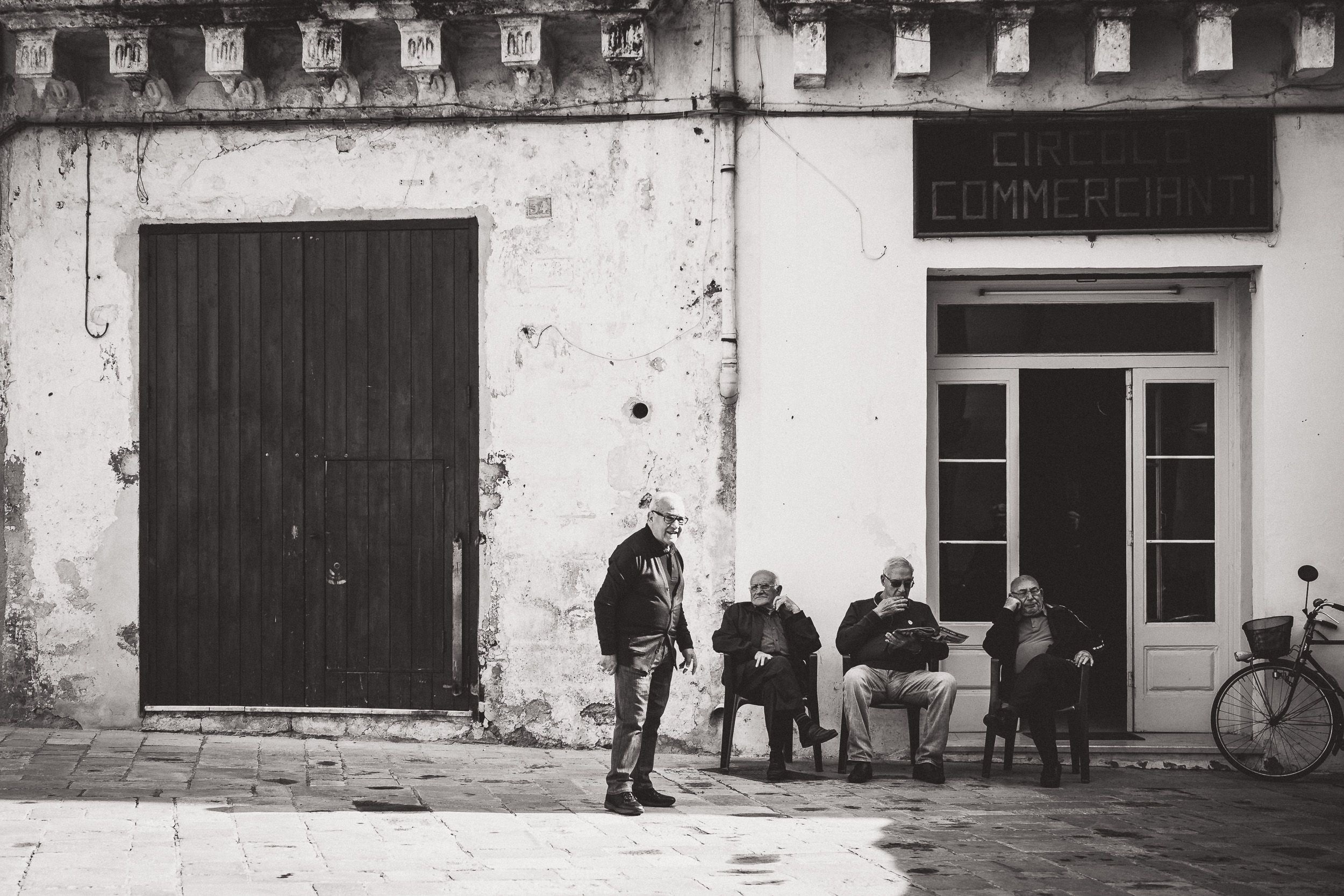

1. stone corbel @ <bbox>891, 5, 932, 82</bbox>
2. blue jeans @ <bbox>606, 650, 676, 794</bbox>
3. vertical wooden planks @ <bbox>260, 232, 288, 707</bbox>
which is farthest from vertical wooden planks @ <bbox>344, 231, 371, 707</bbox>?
stone corbel @ <bbox>891, 5, 932, 82</bbox>

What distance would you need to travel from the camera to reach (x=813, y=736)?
309 inches

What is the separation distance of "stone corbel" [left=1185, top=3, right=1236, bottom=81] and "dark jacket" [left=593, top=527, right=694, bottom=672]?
4.80 m

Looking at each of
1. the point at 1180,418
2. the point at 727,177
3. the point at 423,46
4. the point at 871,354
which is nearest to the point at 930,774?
the point at 871,354

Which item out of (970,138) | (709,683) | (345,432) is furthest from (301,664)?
(970,138)

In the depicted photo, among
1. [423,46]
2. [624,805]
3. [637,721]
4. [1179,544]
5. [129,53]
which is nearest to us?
[624,805]

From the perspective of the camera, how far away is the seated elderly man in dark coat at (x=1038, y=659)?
308 inches

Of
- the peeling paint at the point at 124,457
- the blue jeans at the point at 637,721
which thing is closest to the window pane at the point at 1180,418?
the blue jeans at the point at 637,721

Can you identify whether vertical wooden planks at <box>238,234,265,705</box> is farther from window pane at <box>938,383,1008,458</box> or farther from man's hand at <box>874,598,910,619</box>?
window pane at <box>938,383,1008,458</box>

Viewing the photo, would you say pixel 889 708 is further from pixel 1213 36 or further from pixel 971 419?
pixel 1213 36

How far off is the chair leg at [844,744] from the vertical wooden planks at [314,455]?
11.4 feet

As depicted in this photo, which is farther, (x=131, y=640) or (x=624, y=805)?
(x=131, y=640)

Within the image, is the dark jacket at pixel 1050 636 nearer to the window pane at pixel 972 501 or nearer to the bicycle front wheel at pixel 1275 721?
the window pane at pixel 972 501

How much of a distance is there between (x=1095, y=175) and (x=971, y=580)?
289cm

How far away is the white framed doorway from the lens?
29.2ft
